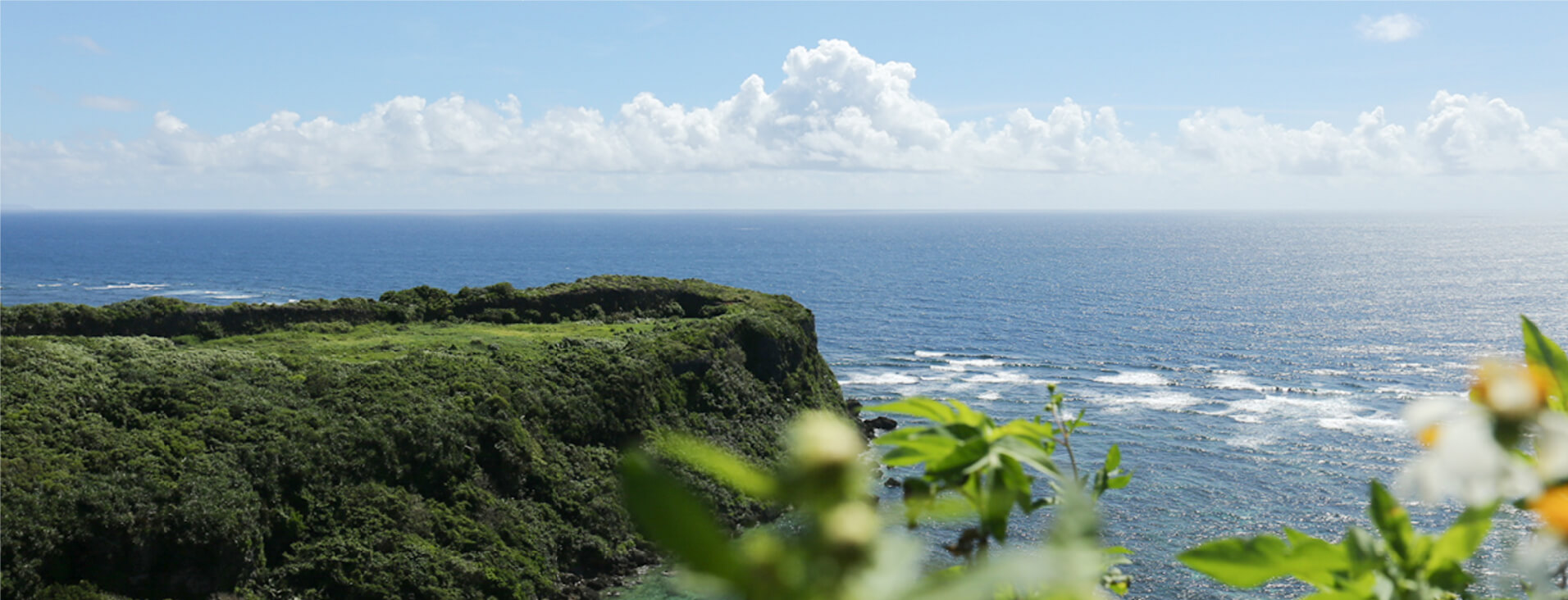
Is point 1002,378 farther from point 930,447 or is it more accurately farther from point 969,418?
point 930,447

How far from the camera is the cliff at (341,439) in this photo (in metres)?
27.9

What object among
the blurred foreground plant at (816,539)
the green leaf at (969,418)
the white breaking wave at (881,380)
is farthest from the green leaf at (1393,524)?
the white breaking wave at (881,380)

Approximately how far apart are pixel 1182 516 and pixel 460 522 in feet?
116

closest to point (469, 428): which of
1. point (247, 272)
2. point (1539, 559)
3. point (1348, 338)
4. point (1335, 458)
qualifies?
point (1539, 559)

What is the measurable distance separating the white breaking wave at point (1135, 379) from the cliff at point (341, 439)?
104 ft

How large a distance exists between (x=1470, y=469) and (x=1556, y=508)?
124 millimetres

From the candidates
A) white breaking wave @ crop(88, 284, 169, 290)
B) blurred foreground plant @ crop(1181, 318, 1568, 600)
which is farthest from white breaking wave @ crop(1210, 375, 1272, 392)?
white breaking wave @ crop(88, 284, 169, 290)

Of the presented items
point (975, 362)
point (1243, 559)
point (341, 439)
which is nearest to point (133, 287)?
point (975, 362)

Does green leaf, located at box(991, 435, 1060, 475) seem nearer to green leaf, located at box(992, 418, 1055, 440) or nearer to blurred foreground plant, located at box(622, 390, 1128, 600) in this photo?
green leaf, located at box(992, 418, 1055, 440)

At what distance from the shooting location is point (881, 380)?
252ft

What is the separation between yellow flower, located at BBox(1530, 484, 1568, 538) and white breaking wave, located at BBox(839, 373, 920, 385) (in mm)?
73037

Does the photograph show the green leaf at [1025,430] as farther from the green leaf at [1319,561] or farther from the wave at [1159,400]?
the wave at [1159,400]

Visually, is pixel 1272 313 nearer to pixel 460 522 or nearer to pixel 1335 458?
pixel 1335 458

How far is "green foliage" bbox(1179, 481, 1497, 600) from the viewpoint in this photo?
182 centimetres
